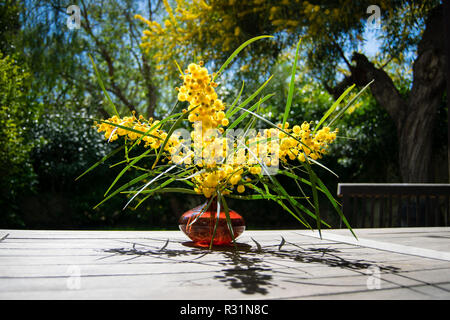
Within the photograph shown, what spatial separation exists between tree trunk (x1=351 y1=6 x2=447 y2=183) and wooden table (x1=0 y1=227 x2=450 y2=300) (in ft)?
11.0

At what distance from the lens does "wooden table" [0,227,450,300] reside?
0.62m

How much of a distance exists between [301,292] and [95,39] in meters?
7.29

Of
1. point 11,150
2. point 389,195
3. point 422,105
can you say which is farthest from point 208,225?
point 422,105

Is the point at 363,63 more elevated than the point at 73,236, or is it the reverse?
the point at 363,63

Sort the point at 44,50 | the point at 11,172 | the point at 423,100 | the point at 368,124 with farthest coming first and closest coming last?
1. the point at 44,50
2. the point at 368,124
3. the point at 423,100
4. the point at 11,172

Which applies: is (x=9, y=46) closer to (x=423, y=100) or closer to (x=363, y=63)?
(x=363, y=63)

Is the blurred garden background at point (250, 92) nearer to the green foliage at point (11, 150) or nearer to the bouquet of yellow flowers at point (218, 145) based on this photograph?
the green foliage at point (11, 150)

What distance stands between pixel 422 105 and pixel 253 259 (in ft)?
13.5

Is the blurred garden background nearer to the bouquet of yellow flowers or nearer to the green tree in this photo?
the green tree

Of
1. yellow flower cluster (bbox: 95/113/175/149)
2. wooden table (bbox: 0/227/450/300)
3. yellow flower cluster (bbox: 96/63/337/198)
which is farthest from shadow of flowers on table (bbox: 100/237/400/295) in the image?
yellow flower cluster (bbox: 95/113/175/149)

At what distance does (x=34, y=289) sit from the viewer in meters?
0.62

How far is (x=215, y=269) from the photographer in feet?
2.64

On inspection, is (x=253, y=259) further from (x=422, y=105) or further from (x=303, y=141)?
(x=422, y=105)

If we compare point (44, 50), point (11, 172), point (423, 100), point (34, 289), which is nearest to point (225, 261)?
point (34, 289)
